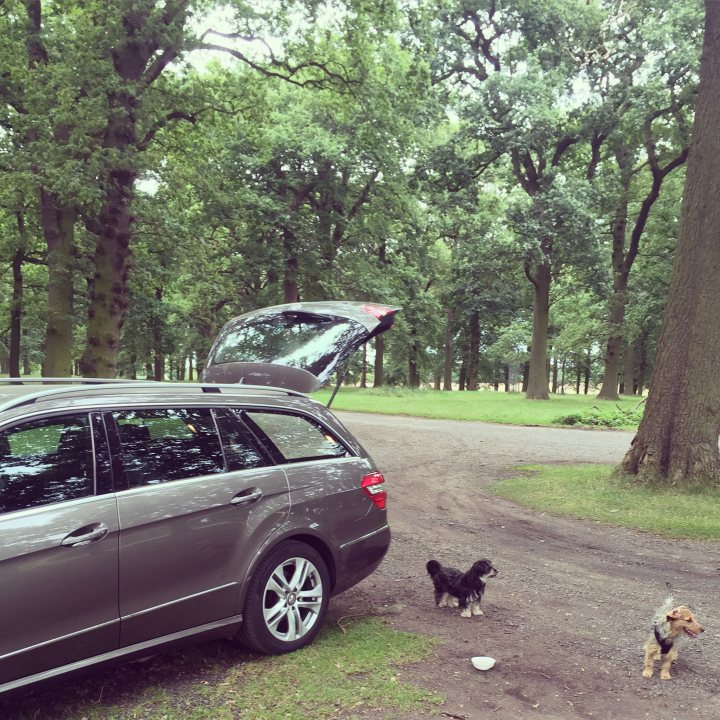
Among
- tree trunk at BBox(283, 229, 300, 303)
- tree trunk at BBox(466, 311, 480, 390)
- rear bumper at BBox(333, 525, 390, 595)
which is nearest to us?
rear bumper at BBox(333, 525, 390, 595)

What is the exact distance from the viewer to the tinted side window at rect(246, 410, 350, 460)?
430 cm

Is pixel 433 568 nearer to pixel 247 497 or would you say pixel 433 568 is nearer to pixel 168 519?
pixel 247 497

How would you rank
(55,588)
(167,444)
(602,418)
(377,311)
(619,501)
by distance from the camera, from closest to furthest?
(55,588) → (167,444) → (377,311) → (619,501) → (602,418)

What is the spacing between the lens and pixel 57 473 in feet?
10.7

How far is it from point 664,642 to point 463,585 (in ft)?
4.71

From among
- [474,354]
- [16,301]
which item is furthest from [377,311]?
[474,354]

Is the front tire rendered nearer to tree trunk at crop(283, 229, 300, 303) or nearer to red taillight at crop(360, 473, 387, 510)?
red taillight at crop(360, 473, 387, 510)

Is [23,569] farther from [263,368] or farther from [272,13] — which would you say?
[272,13]

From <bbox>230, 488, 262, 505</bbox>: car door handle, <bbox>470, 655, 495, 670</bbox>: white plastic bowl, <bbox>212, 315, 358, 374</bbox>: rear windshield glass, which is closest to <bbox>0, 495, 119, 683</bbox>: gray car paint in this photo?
<bbox>230, 488, 262, 505</bbox>: car door handle

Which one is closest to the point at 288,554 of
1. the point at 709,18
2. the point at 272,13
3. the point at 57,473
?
the point at 57,473

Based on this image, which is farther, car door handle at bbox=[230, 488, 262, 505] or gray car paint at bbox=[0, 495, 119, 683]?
car door handle at bbox=[230, 488, 262, 505]

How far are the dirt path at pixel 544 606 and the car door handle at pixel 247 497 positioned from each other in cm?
139

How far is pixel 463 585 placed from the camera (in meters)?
4.85

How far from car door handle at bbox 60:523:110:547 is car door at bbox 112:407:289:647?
0.11m
